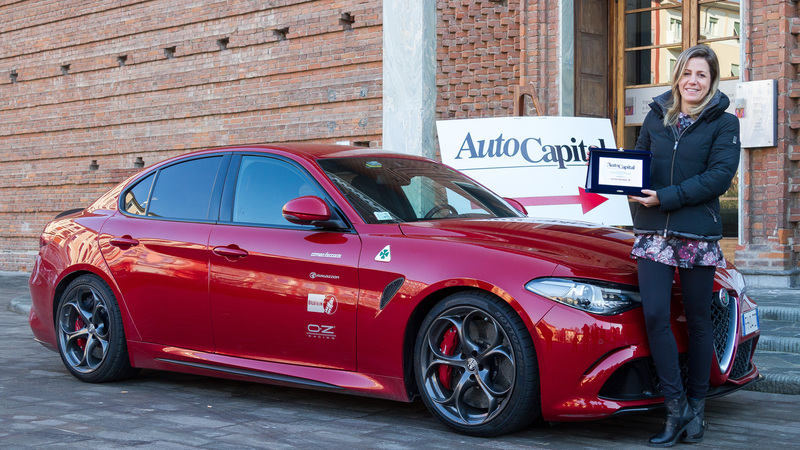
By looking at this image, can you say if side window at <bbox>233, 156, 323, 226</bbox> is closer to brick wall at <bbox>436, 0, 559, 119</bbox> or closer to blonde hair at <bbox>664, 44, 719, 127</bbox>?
blonde hair at <bbox>664, 44, 719, 127</bbox>

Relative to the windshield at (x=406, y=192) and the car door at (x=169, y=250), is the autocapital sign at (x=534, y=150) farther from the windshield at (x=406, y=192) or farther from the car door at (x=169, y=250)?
the car door at (x=169, y=250)

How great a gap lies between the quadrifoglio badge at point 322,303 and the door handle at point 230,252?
575mm

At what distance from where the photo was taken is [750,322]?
4.95m

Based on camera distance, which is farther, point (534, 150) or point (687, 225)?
point (534, 150)

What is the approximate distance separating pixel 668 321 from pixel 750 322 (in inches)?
36.8

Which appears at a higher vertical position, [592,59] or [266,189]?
[592,59]

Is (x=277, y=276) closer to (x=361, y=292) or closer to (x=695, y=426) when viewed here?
(x=361, y=292)

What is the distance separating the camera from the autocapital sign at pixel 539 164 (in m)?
8.30

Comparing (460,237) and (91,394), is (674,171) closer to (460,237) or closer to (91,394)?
(460,237)

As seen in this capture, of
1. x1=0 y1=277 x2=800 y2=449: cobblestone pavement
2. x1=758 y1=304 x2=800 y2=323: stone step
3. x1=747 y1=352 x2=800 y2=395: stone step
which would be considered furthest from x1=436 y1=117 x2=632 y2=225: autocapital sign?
x1=0 y1=277 x2=800 y2=449: cobblestone pavement

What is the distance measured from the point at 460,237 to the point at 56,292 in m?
3.12

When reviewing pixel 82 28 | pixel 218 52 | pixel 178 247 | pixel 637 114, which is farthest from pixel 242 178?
pixel 82 28

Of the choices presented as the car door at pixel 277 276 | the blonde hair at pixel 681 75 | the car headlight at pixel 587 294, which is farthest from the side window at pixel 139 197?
the blonde hair at pixel 681 75

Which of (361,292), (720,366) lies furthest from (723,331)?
(361,292)
